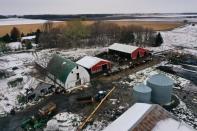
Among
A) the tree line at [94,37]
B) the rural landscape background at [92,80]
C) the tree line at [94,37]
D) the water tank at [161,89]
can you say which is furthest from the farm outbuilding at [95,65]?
the tree line at [94,37]

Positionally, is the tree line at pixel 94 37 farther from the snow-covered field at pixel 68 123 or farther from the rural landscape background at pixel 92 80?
the snow-covered field at pixel 68 123

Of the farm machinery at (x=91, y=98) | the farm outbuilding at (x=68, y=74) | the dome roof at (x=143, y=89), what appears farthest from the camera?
the farm outbuilding at (x=68, y=74)

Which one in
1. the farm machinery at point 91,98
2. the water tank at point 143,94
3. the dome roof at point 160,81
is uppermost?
the dome roof at point 160,81

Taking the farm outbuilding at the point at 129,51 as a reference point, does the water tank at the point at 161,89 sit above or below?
below

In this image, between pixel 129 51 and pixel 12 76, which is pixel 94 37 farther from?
pixel 12 76

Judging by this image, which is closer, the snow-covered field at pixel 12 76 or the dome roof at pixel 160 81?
the dome roof at pixel 160 81

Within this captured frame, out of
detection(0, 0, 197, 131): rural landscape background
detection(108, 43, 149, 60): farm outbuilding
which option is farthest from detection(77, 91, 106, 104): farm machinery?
detection(108, 43, 149, 60): farm outbuilding

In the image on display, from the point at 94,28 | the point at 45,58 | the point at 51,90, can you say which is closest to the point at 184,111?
the point at 51,90
